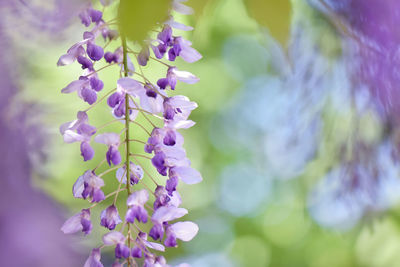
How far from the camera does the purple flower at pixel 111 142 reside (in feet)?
1.49

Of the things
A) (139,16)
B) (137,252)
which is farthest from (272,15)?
(137,252)

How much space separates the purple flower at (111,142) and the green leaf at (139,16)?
14 centimetres

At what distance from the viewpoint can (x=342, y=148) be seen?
1220 millimetres

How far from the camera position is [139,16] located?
330 mm

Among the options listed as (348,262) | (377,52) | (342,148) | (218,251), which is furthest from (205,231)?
(377,52)

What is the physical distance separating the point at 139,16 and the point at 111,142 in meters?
0.16

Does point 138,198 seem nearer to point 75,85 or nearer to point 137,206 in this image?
point 137,206

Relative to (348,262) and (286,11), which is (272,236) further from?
(286,11)

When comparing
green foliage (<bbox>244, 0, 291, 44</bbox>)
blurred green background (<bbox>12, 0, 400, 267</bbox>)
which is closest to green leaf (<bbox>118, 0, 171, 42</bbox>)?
green foliage (<bbox>244, 0, 291, 44</bbox>)

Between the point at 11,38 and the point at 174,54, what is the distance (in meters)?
0.14

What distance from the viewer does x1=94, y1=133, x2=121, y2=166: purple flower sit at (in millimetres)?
455

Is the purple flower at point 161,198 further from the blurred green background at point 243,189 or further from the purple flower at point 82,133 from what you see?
the blurred green background at point 243,189

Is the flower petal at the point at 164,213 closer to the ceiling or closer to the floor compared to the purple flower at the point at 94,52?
closer to the floor

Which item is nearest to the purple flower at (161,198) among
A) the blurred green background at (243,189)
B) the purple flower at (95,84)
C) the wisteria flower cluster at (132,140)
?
the wisteria flower cluster at (132,140)
